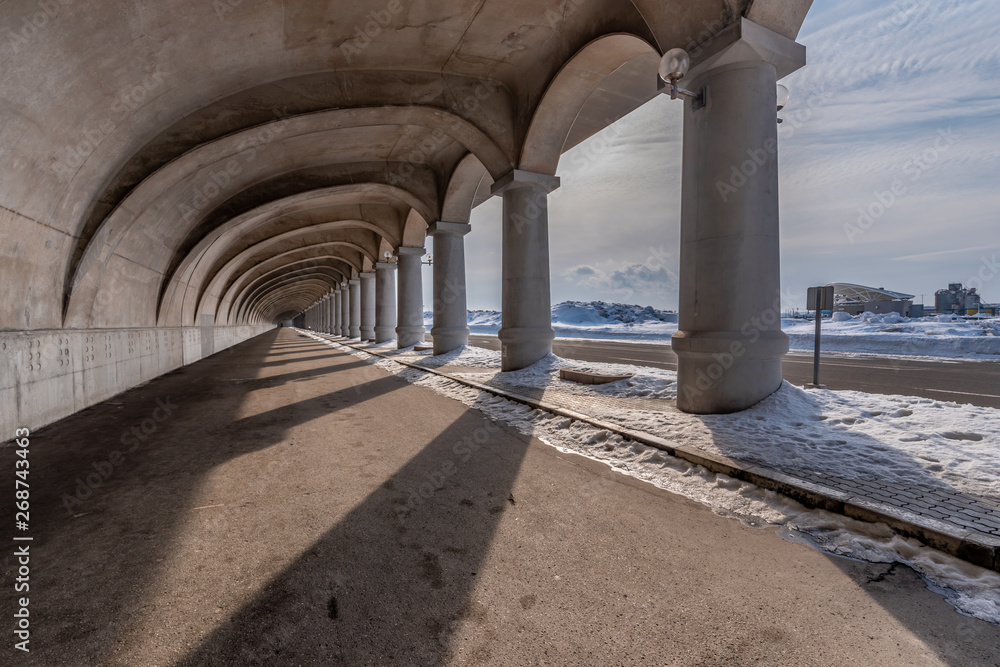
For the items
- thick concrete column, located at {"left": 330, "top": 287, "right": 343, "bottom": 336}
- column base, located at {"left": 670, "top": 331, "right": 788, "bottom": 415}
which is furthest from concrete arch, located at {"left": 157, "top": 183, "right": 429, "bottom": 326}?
thick concrete column, located at {"left": 330, "top": 287, "right": 343, "bottom": 336}

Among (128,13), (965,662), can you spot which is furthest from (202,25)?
(965,662)

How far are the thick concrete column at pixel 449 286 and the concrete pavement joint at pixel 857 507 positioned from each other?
12.2 meters

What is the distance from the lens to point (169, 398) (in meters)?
9.80

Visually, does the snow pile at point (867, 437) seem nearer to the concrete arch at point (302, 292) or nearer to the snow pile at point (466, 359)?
the snow pile at point (466, 359)

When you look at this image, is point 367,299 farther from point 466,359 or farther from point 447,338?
point 466,359

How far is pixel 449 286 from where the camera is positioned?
17344 millimetres

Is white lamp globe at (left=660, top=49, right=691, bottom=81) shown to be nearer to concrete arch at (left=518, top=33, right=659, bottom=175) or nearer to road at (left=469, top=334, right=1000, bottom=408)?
concrete arch at (left=518, top=33, right=659, bottom=175)

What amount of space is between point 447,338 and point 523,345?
590 cm

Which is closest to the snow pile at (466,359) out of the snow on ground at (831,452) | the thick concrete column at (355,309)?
the snow on ground at (831,452)

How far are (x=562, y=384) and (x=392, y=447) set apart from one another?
465 centimetres

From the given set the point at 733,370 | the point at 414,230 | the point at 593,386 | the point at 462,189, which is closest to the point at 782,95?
the point at 733,370

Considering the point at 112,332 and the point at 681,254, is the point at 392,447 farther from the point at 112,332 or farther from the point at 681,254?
the point at 112,332

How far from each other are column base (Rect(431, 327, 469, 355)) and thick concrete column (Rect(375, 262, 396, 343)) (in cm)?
1052

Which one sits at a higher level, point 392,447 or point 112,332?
point 112,332
